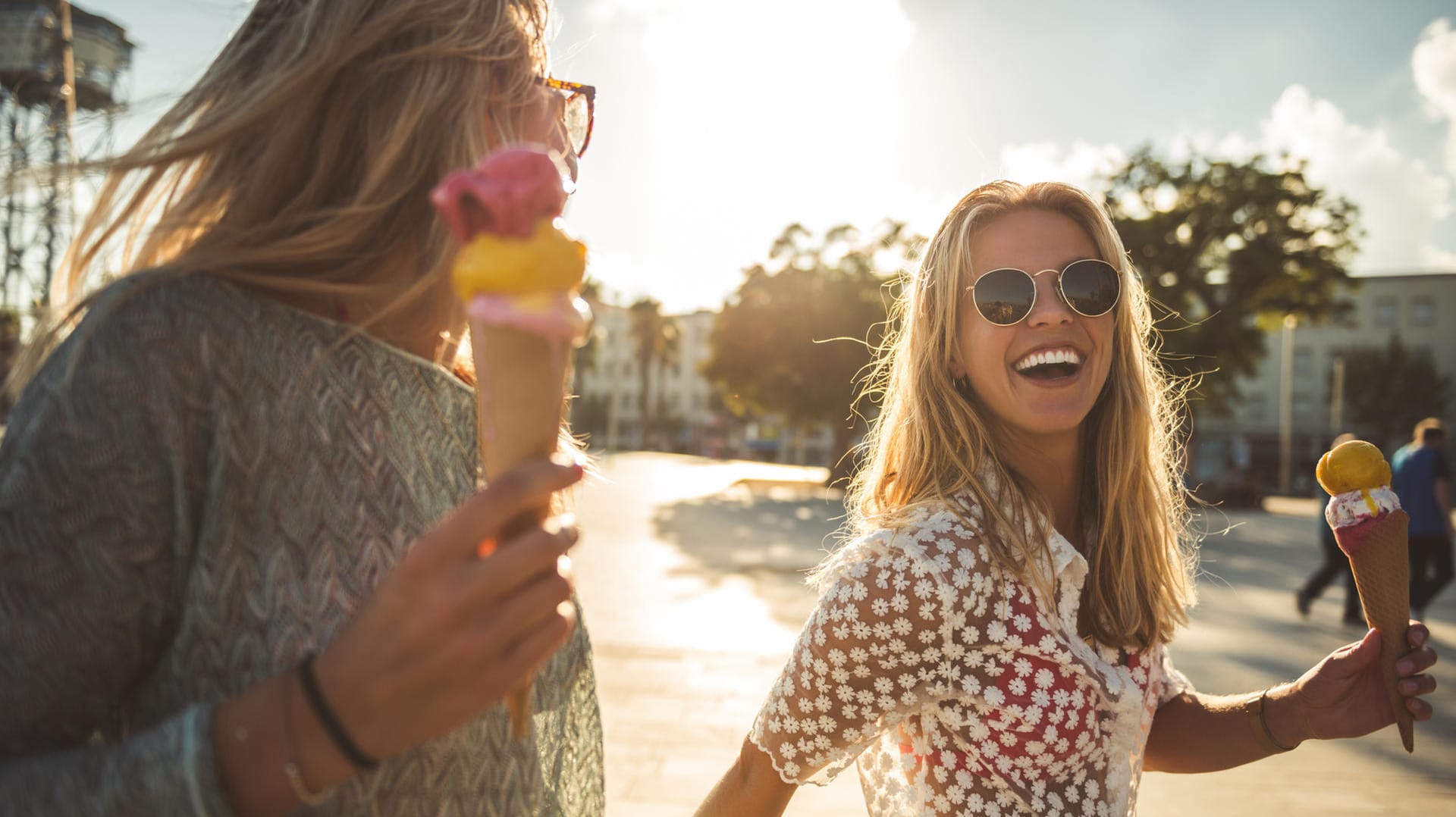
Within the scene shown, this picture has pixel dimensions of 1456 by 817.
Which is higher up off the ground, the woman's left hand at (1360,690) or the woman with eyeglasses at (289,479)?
the woman with eyeglasses at (289,479)

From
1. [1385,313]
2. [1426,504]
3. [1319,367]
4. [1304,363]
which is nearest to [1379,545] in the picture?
[1426,504]

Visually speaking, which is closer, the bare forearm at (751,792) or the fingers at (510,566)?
the fingers at (510,566)

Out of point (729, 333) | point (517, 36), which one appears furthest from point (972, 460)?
point (729, 333)

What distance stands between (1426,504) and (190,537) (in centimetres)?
995

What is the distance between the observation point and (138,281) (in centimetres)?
87

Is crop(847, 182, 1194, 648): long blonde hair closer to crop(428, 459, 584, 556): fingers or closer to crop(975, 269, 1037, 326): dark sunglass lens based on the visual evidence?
crop(975, 269, 1037, 326): dark sunglass lens

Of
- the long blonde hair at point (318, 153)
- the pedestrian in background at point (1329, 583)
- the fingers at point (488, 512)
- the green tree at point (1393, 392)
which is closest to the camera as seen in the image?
the fingers at point (488, 512)

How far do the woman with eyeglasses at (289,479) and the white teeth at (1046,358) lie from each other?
3.70 ft

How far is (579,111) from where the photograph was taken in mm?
1405

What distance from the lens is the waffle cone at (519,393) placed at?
0.78m

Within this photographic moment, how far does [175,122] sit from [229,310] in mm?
319

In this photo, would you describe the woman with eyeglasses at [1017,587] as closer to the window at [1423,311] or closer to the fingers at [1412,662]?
the fingers at [1412,662]

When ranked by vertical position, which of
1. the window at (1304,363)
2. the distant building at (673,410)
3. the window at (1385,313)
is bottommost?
the distant building at (673,410)

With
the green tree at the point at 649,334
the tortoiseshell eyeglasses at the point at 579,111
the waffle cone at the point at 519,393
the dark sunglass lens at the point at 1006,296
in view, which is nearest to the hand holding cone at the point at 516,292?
the waffle cone at the point at 519,393
